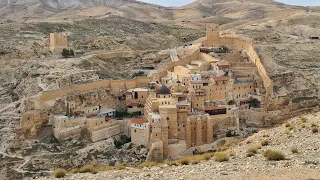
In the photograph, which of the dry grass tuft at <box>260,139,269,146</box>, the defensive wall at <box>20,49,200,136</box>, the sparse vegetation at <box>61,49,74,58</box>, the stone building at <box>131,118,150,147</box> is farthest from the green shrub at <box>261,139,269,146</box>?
the sparse vegetation at <box>61,49,74,58</box>

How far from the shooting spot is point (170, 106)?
24.5m

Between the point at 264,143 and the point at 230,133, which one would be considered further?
the point at 230,133

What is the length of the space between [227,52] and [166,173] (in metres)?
26.7

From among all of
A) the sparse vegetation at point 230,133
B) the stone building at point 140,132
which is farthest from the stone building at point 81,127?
the sparse vegetation at point 230,133

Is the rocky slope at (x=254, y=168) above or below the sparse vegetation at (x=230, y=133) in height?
above

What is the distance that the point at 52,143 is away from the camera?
2414 centimetres

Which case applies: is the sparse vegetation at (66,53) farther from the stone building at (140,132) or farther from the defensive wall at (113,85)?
the stone building at (140,132)

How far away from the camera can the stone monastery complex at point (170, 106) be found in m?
24.5

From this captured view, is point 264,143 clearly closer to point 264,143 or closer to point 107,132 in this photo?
point 264,143

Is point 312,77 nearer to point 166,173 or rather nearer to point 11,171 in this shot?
point 11,171

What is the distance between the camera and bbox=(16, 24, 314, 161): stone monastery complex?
2452 cm

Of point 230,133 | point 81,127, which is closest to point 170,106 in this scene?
point 230,133

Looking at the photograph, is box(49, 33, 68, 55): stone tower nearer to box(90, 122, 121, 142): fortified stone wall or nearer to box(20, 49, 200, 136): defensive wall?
box(20, 49, 200, 136): defensive wall

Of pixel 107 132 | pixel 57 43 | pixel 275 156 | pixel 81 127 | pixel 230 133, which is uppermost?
pixel 57 43
